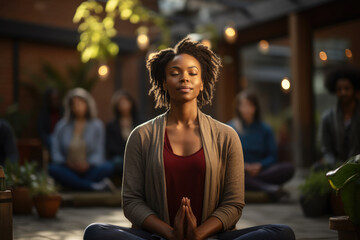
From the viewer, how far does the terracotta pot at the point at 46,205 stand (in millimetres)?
6066

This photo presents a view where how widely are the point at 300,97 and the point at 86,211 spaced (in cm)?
494

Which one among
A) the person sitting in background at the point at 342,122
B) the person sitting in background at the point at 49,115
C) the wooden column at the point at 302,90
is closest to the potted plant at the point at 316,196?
the person sitting in background at the point at 342,122

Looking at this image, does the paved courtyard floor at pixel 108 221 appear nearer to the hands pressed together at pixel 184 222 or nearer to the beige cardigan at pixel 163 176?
the beige cardigan at pixel 163 176

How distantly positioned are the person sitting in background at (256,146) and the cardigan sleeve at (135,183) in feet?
15.2

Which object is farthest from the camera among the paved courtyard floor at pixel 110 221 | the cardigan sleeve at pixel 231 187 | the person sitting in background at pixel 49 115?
the person sitting in background at pixel 49 115

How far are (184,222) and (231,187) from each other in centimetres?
41

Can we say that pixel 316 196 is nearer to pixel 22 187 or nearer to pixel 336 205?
pixel 336 205

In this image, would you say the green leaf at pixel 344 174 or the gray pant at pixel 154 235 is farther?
the green leaf at pixel 344 174

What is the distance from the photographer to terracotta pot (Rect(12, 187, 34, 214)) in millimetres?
6375

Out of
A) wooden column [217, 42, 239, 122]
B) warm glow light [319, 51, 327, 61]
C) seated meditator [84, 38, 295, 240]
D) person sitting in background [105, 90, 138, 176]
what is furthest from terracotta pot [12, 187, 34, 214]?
wooden column [217, 42, 239, 122]

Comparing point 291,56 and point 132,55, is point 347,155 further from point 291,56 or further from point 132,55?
point 132,55

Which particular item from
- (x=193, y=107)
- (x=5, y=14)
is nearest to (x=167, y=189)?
(x=193, y=107)

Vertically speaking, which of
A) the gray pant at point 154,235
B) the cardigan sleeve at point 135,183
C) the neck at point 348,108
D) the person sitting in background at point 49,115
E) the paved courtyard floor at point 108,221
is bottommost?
the paved courtyard floor at point 108,221

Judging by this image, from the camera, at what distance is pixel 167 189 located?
3357mm
